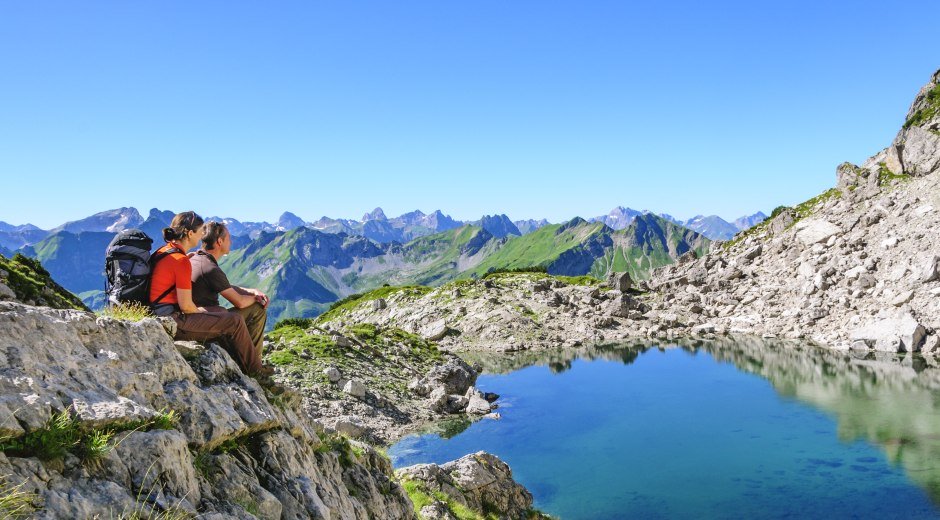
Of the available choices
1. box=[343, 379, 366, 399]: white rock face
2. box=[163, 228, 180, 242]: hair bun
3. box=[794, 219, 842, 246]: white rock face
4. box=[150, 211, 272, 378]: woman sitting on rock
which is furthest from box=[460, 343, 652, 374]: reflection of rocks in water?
box=[163, 228, 180, 242]: hair bun

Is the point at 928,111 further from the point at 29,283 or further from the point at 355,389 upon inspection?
the point at 29,283

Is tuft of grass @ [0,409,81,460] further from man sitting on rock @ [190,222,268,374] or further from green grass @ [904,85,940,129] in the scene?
green grass @ [904,85,940,129]

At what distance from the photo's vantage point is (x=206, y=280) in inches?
492

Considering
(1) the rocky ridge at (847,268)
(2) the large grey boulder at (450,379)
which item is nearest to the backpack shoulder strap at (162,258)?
(2) the large grey boulder at (450,379)

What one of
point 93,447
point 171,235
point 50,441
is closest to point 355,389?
point 171,235

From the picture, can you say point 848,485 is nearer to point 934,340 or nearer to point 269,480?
point 269,480

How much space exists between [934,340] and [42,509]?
86.1 metres

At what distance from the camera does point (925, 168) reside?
98.3m

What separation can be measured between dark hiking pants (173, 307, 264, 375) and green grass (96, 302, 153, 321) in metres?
0.68

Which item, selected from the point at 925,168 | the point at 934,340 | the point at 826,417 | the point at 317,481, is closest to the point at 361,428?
the point at 317,481

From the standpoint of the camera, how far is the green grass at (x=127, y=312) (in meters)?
10.4

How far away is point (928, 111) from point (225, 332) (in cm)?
13669

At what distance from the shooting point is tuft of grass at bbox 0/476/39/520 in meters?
6.32

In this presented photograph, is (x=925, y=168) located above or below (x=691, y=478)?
→ above
